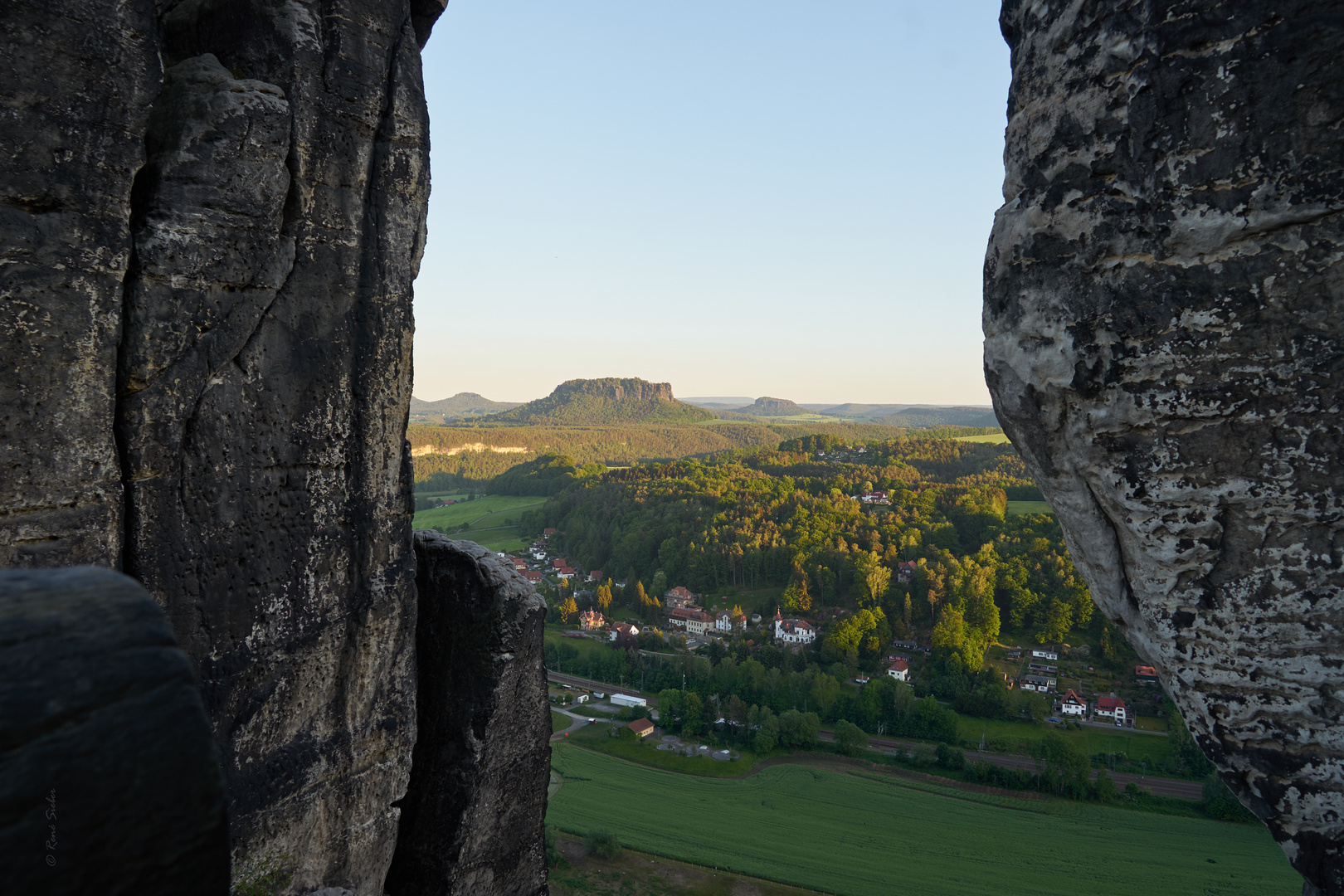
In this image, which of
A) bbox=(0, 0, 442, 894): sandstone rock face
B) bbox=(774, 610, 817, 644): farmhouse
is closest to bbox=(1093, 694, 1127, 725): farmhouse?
bbox=(774, 610, 817, 644): farmhouse

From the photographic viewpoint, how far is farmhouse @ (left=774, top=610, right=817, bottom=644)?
2628 inches

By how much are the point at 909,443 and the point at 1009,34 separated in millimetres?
137092

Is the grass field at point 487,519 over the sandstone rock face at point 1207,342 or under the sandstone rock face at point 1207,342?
under

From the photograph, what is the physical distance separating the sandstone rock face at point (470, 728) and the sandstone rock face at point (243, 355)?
0.73 meters

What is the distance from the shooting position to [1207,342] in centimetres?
411

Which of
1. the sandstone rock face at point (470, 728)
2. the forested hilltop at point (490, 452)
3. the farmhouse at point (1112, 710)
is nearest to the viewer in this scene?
the sandstone rock face at point (470, 728)

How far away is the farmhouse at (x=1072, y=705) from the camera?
4991 cm

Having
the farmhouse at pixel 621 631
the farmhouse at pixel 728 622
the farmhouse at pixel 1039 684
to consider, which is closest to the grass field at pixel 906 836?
the farmhouse at pixel 1039 684

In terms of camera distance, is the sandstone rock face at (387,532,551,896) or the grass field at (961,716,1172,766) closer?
the sandstone rock face at (387,532,551,896)

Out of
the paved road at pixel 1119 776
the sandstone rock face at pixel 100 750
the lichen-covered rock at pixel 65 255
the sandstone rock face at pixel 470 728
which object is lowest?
the paved road at pixel 1119 776

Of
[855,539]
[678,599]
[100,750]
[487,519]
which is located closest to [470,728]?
[100,750]

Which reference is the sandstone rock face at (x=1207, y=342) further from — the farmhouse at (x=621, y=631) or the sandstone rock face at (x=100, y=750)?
the farmhouse at (x=621, y=631)

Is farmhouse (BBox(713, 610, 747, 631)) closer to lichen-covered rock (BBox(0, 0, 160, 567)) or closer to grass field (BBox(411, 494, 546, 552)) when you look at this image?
grass field (BBox(411, 494, 546, 552))

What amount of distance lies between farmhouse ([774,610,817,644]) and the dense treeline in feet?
15.5
